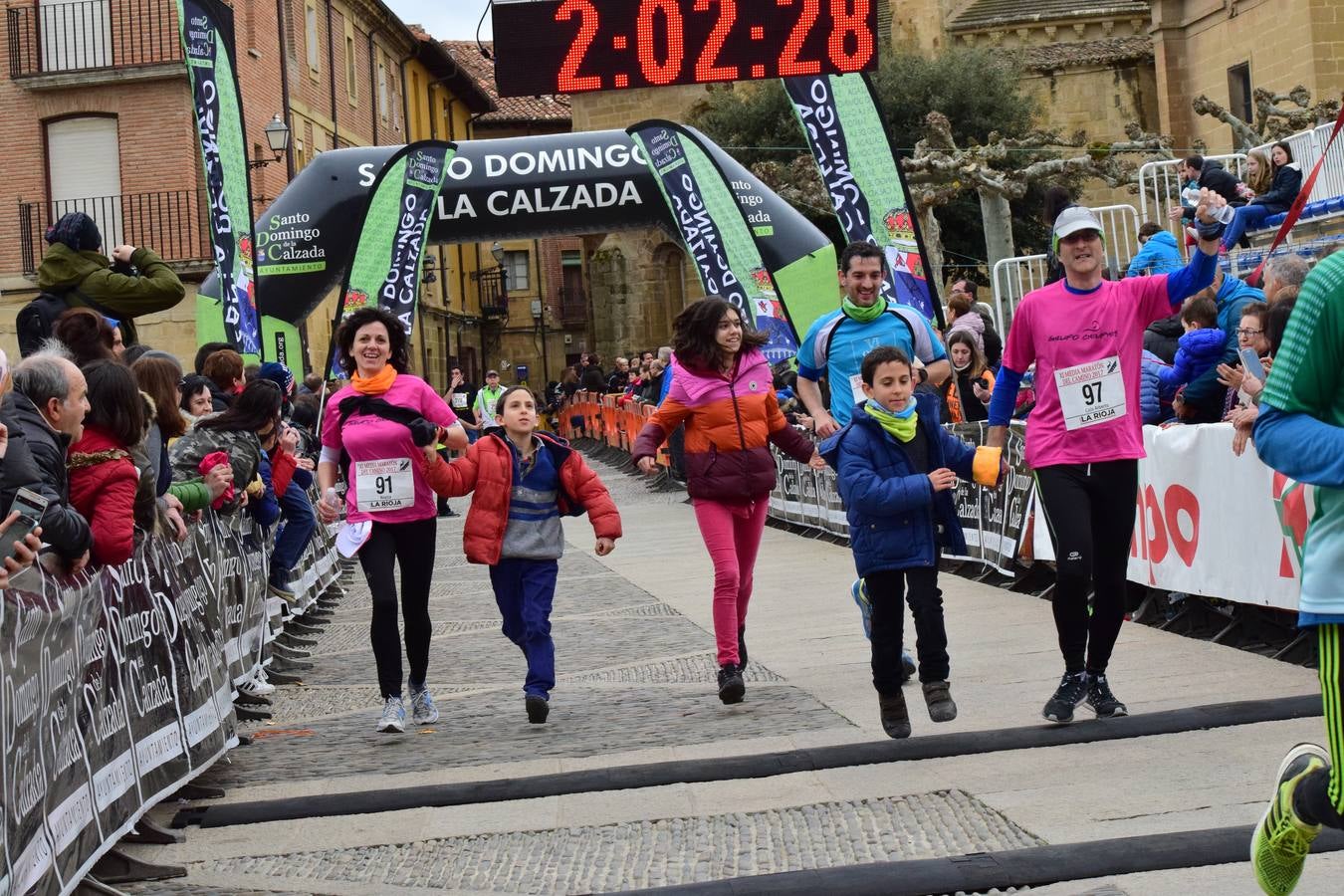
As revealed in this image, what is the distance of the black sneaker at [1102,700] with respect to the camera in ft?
23.7

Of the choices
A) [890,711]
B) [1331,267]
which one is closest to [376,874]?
[890,711]

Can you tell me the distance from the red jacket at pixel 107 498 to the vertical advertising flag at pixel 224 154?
32.5 ft

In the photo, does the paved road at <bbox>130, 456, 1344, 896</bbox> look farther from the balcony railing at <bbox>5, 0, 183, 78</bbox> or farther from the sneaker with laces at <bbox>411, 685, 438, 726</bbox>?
the balcony railing at <bbox>5, 0, 183, 78</bbox>

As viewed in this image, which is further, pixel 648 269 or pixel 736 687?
pixel 648 269

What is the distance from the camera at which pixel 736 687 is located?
849 cm

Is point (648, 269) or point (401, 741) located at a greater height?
→ point (648, 269)

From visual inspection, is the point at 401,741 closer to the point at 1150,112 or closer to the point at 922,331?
the point at 922,331

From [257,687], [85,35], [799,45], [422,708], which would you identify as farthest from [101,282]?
[85,35]

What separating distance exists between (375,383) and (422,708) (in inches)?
60.2

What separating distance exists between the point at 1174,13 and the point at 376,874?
42.4 m

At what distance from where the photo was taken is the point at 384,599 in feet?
27.7

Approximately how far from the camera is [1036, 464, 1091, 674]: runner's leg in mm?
7008

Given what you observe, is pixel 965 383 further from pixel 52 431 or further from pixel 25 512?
pixel 25 512

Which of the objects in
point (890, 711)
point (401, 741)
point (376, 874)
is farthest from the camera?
point (401, 741)
